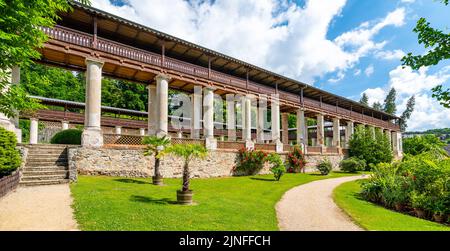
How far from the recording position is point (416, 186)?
11.5 meters

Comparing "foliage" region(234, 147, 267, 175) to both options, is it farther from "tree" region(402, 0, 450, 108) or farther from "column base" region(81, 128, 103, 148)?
"tree" region(402, 0, 450, 108)

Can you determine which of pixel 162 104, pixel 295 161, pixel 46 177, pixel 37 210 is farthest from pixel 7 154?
pixel 295 161

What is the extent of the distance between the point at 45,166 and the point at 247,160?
1331cm

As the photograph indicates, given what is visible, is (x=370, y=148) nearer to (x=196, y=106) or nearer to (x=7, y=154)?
(x=196, y=106)

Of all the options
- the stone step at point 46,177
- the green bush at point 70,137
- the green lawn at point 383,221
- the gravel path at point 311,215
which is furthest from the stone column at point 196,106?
the green lawn at point 383,221

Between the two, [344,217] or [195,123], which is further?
[195,123]

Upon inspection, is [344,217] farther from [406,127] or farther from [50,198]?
[406,127]

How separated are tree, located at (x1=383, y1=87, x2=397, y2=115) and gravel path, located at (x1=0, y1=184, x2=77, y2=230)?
93.9 meters

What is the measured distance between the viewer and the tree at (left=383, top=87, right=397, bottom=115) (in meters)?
81.8

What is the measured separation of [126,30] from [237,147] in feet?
39.8

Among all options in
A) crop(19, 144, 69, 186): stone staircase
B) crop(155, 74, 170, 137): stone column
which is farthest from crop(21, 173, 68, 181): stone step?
crop(155, 74, 170, 137): stone column

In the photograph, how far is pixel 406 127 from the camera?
83812 mm
